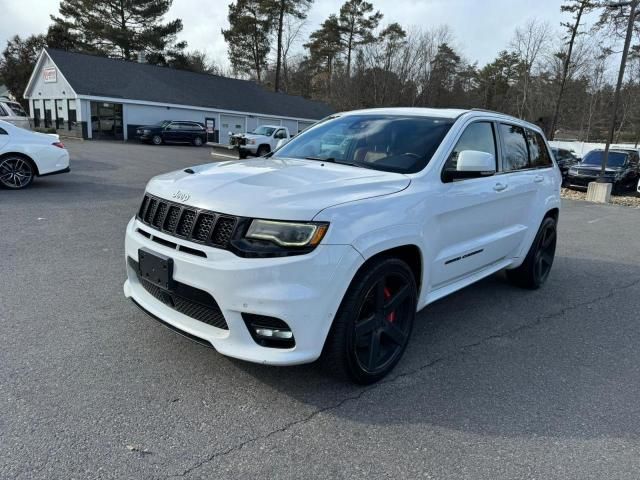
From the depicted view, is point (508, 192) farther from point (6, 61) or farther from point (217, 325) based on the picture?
point (6, 61)

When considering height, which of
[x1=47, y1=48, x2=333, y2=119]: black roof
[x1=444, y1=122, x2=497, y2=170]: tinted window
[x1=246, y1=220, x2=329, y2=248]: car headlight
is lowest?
[x1=246, y1=220, x2=329, y2=248]: car headlight

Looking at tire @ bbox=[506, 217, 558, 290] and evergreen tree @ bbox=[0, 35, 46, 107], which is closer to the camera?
tire @ bbox=[506, 217, 558, 290]

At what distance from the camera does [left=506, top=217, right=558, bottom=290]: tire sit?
531 cm

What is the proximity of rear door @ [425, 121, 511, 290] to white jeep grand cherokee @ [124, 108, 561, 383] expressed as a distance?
0.05 feet

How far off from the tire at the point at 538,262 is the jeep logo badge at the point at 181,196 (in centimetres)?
387

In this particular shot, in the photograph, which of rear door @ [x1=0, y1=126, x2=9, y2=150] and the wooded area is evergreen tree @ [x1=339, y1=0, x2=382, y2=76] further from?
rear door @ [x1=0, y1=126, x2=9, y2=150]

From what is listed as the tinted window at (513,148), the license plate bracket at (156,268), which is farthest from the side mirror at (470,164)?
the license plate bracket at (156,268)

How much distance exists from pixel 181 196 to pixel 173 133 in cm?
3008

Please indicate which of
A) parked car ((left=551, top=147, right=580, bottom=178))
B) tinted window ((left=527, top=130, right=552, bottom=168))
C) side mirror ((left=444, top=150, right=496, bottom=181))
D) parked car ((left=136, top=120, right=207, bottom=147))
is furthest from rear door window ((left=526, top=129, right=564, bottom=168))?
parked car ((left=136, top=120, right=207, bottom=147))

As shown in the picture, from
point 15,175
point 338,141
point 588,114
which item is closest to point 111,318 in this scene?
point 338,141

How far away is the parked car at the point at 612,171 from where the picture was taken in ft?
56.3

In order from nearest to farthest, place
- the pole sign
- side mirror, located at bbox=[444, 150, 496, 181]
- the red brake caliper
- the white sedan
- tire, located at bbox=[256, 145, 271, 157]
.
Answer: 1. the red brake caliper
2. side mirror, located at bbox=[444, 150, 496, 181]
3. the white sedan
4. tire, located at bbox=[256, 145, 271, 157]
5. the pole sign

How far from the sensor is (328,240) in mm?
2674

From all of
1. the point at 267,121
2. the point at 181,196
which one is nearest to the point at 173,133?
the point at 267,121
